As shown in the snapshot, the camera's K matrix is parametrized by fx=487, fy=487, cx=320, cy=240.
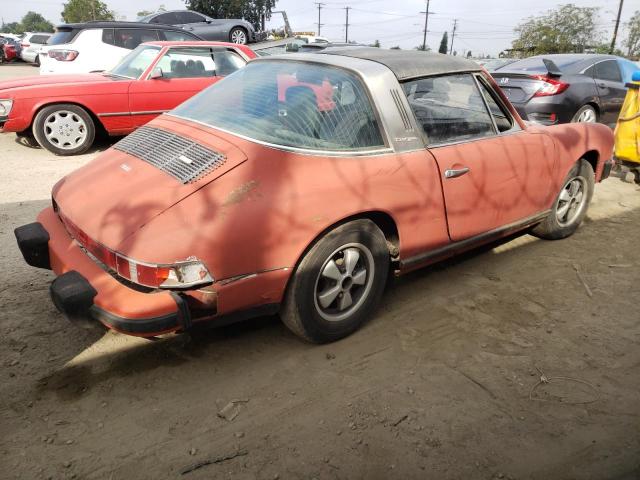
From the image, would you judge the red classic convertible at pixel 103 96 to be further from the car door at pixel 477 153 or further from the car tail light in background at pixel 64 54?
the car door at pixel 477 153

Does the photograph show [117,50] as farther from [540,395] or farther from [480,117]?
[540,395]

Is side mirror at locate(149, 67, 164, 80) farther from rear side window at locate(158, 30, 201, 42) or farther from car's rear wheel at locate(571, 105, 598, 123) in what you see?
car's rear wheel at locate(571, 105, 598, 123)

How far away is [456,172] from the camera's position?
9.84 feet

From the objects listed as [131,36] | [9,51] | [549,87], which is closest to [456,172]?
[549,87]

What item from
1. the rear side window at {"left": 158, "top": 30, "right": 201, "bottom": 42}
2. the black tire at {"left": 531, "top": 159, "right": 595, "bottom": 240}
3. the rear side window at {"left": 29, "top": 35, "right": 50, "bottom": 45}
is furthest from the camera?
the rear side window at {"left": 29, "top": 35, "right": 50, "bottom": 45}

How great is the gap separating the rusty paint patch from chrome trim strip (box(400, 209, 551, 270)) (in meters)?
1.08

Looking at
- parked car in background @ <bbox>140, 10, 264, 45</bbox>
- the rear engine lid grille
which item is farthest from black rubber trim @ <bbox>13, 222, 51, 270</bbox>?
parked car in background @ <bbox>140, 10, 264, 45</bbox>

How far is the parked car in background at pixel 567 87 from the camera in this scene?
7031 millimetres

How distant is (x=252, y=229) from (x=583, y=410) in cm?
182

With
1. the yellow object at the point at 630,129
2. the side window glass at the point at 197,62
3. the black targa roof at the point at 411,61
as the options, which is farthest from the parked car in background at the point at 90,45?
the yellow object at the point at 630,129

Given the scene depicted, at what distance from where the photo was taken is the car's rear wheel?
7375mm

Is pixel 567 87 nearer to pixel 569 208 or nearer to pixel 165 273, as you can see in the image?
pixel 569 208

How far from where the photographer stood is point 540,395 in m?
2.46

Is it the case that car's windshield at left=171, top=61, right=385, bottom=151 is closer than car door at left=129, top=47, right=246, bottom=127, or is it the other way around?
car's windshield at left=171, top=61, right=385, bottom=151
